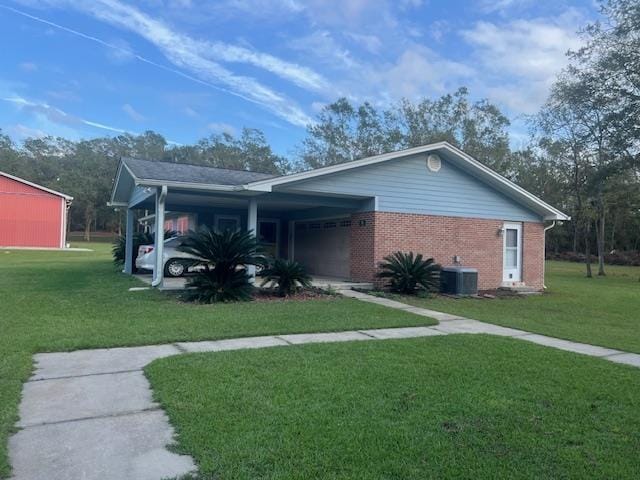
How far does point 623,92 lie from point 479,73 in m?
6.98

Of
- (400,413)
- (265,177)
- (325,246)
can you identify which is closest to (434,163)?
(325,246)

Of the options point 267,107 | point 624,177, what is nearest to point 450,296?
point 624,177

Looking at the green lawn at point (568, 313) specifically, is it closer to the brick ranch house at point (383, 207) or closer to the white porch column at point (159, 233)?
the brick ranch house at point (383, 207)

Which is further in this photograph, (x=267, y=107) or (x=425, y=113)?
(x=425, y=113)

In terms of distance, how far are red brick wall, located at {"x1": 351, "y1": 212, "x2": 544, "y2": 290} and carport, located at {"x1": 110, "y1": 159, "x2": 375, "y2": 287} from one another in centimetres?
74

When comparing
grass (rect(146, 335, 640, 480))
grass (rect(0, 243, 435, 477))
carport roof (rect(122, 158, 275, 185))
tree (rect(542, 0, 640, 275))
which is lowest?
grass (rect(146, 335, 640, 480))

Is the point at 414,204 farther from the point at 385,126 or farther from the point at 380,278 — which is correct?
the point at 385,126

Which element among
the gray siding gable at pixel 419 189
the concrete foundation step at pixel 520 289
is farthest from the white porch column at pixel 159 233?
the concrete foundation step at pixel 520 289

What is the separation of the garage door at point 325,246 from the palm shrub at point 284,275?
3.89 meters

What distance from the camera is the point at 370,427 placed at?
3852 mm

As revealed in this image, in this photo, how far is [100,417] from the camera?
13.3 ft

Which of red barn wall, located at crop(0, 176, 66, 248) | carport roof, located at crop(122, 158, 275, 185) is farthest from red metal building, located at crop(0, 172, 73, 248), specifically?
carport roof, located at crop(122, 158, 275, 185)

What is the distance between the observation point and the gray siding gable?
13648 millimetres

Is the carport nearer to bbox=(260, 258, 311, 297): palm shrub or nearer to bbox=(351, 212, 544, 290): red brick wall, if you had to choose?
bbox=(351, 212, 544, 290): red brick wall
